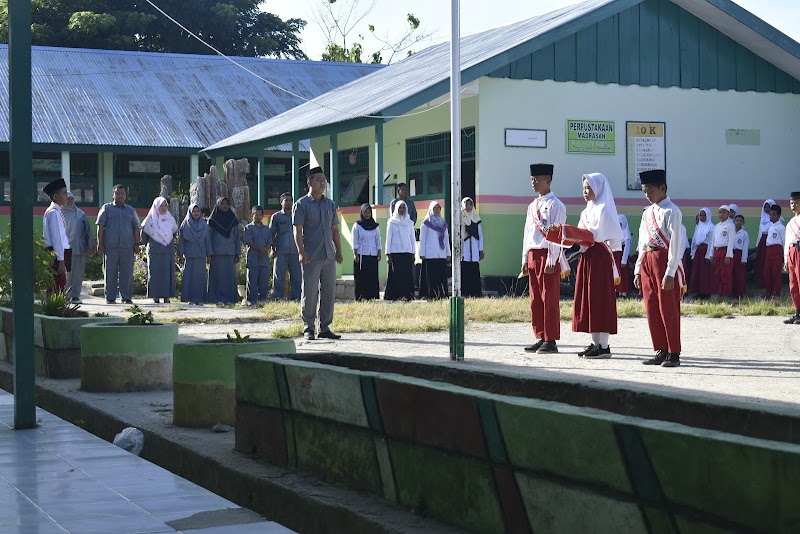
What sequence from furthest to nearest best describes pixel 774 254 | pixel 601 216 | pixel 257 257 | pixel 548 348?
pixel 257 257 → pixel 774 254 → pixel 548 348 → pixel 601 216

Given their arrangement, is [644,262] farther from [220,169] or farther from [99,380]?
[220,169]

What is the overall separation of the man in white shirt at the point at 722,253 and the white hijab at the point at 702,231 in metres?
0.39

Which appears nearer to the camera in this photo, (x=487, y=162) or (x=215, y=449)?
(x=215, y=449)

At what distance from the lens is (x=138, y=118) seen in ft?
116

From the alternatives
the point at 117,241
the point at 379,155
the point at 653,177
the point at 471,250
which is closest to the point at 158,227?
the point at 117,241

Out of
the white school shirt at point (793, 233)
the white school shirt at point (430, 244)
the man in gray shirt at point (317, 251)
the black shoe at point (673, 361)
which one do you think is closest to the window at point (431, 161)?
the white school shirt at point (430, 244)

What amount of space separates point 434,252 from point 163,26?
108 feet

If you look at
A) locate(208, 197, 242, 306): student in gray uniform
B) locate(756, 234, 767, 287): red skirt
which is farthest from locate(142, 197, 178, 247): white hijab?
locate(756, 234, 767, 287): red skirt

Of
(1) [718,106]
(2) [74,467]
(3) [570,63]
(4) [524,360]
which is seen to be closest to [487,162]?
(3) [570,63]

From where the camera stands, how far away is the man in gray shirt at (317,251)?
1401 cm

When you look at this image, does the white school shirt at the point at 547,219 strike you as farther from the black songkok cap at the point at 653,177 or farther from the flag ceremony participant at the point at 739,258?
the flag ceremony participant at the point at 739,258

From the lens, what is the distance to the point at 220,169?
122ft

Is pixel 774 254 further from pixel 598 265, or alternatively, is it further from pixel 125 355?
pixel 125 355

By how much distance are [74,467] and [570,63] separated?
18.4m
